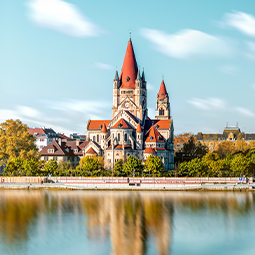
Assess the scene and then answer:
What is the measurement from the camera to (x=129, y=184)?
8338 centimetres

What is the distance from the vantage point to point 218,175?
3570 inches

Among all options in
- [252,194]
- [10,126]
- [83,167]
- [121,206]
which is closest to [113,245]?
[121,206]

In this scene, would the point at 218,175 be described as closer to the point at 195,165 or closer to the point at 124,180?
the point at 195,165

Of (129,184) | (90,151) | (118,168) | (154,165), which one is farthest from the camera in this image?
(90,151)

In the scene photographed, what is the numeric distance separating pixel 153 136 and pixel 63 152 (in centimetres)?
1996

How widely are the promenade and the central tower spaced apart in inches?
1030

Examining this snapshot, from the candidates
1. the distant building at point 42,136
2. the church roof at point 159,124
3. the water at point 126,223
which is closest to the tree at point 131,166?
the water at point 126,223

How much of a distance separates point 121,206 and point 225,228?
16910 mm

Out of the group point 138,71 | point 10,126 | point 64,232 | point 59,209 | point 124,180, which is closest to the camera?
point 64,232

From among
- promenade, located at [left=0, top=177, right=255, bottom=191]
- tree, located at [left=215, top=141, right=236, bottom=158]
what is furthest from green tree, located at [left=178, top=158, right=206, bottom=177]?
tree, located at [left=215, top=141, right=236, bottom=158]

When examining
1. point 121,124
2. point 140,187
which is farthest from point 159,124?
point 140,187

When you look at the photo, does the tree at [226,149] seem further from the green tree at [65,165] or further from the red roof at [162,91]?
the green tree at [65,165]

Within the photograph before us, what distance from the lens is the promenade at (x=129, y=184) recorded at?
81.5 metres

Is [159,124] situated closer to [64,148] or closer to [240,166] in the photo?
[64,148]
